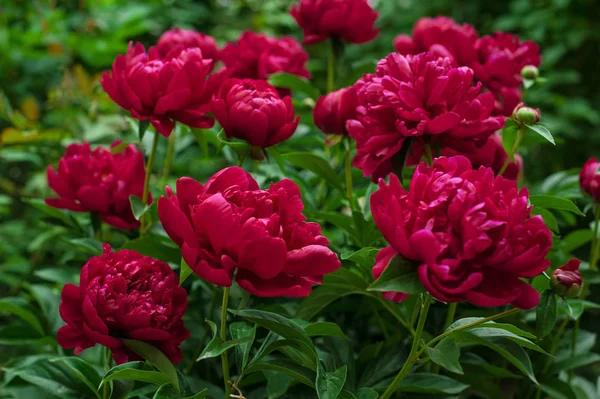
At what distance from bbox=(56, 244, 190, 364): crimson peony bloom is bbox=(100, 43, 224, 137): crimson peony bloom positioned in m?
0.17

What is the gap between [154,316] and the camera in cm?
63

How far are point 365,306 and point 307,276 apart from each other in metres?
0.30

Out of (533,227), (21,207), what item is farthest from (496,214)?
(21,207)

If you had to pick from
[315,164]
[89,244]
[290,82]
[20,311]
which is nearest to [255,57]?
[290,82]

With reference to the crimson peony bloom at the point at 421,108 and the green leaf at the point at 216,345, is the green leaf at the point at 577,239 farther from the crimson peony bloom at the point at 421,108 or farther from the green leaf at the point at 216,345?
the green leaf at the point at 216,345

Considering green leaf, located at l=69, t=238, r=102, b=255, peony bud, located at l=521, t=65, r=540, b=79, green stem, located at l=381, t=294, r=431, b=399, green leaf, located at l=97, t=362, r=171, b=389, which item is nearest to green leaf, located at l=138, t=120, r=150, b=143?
green leaf, located at l=69, t=238, r=102, b=255

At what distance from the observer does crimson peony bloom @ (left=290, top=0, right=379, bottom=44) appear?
3.22 feet

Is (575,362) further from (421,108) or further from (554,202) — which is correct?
(421,108)

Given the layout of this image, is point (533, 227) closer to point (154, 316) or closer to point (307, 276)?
point (307, 276)

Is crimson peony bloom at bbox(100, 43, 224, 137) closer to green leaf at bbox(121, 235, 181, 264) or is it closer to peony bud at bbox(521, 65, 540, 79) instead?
green leaf at bbox(121, 235, 181, 264)

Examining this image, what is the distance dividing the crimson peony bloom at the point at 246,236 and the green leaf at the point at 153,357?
12cm

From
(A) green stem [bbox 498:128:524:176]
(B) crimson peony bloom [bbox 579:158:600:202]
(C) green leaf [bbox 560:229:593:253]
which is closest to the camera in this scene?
(A) green stem [bbox 498:128:524:176]

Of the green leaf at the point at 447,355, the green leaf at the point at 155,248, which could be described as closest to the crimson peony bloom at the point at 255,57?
the green leaf at the point at 155,248

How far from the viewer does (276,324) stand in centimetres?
59
